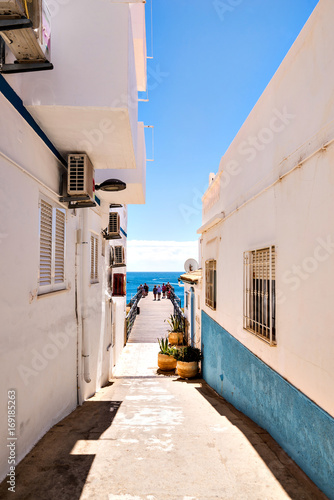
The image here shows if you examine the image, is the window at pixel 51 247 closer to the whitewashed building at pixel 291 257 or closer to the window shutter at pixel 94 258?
the window shutter at pixel 94 258

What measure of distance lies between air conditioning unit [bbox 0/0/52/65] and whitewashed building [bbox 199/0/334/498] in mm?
2585

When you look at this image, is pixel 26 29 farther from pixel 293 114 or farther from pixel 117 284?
pixel 117 284

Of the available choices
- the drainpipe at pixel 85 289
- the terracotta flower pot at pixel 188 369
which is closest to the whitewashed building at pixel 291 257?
the drainpipe at pixel 85 289

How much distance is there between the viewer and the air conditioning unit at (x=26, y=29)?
2588 millimetres

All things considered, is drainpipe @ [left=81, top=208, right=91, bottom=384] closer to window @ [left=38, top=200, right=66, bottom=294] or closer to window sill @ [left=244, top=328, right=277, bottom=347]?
window @ [left=38, top=200, right=66, bottom=294]

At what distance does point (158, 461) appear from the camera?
10.8 feet

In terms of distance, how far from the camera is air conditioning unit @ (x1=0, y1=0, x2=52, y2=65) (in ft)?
8.49

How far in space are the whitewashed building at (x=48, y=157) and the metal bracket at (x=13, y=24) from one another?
15mm

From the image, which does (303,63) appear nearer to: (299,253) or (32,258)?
(299,253)

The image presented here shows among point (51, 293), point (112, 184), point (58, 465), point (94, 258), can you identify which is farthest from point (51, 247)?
point (94, 258)

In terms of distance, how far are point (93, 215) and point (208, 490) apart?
5.30 m

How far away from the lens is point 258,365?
15.1 ft

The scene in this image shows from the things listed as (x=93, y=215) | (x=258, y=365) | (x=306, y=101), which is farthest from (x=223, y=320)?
(x=306, y=101)

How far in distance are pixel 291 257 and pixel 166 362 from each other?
7757 mm
